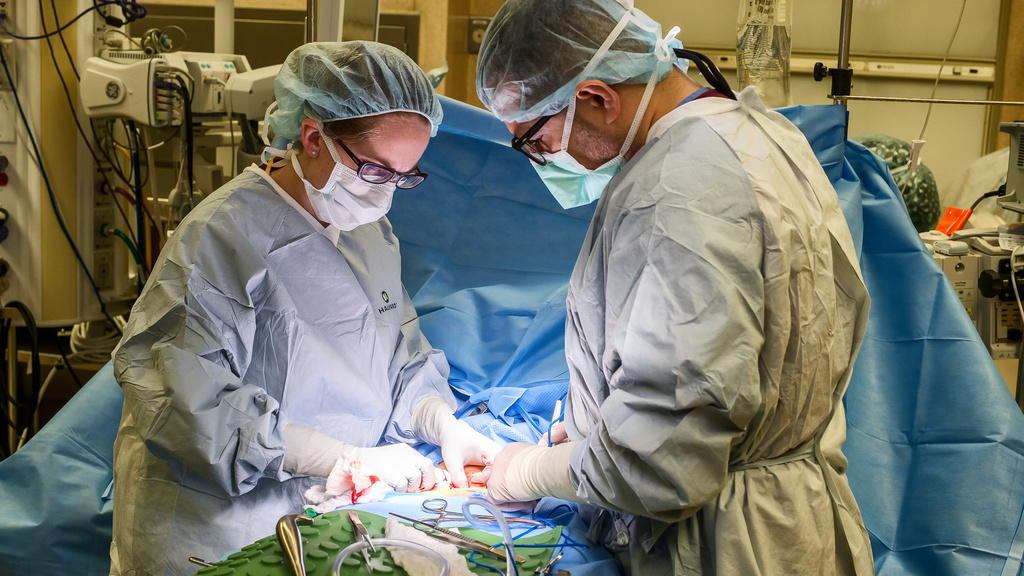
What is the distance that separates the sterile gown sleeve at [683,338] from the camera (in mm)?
1009

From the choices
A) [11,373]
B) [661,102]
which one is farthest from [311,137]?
[11,373]

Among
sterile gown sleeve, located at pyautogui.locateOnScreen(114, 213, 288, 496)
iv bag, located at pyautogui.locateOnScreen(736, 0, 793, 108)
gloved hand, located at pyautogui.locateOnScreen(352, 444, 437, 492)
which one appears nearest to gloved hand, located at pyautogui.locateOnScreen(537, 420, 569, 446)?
gloved hand, located at pyautogui.locateOnScreen(352, 444, 437, 492)

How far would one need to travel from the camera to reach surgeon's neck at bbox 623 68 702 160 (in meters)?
1.25

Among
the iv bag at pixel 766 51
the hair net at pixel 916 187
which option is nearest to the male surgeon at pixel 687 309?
the iv bag at pixel 766 51

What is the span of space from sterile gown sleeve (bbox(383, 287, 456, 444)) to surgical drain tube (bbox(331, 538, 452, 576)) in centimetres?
59

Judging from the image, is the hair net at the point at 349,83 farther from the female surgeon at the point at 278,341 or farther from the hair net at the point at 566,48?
the hair net at the point at 566,48

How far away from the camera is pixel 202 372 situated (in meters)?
1.40

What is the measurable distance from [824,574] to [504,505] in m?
0.56

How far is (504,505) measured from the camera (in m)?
1.49

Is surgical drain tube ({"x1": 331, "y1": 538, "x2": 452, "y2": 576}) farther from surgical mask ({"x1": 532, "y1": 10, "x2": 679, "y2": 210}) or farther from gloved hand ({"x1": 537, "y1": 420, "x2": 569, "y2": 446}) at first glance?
surgical mask ({"x1": 532, "y1": 10, "x2": 679, "y2": 210})

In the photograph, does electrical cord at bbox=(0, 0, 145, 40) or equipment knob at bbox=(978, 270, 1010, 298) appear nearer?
equipment knob at bbox=(978, 270, 1010, 298)

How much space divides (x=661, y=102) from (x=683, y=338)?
1.43 ft

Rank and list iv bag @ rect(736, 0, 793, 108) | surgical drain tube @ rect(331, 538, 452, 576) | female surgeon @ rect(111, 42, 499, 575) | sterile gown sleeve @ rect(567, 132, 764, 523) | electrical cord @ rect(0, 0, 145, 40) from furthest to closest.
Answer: electrical cord @ rect(0, 0, 145, 40), iv bag @ rect(736, 0, 793, 108), female surgeon @ rect(111, 42, 499, 575), surgical drain tube @ rect(331, 538, 452, 576), sterile gown sleeve @ rect(567, 132, 764, 523)

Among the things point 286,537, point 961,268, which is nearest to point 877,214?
point 961,268
